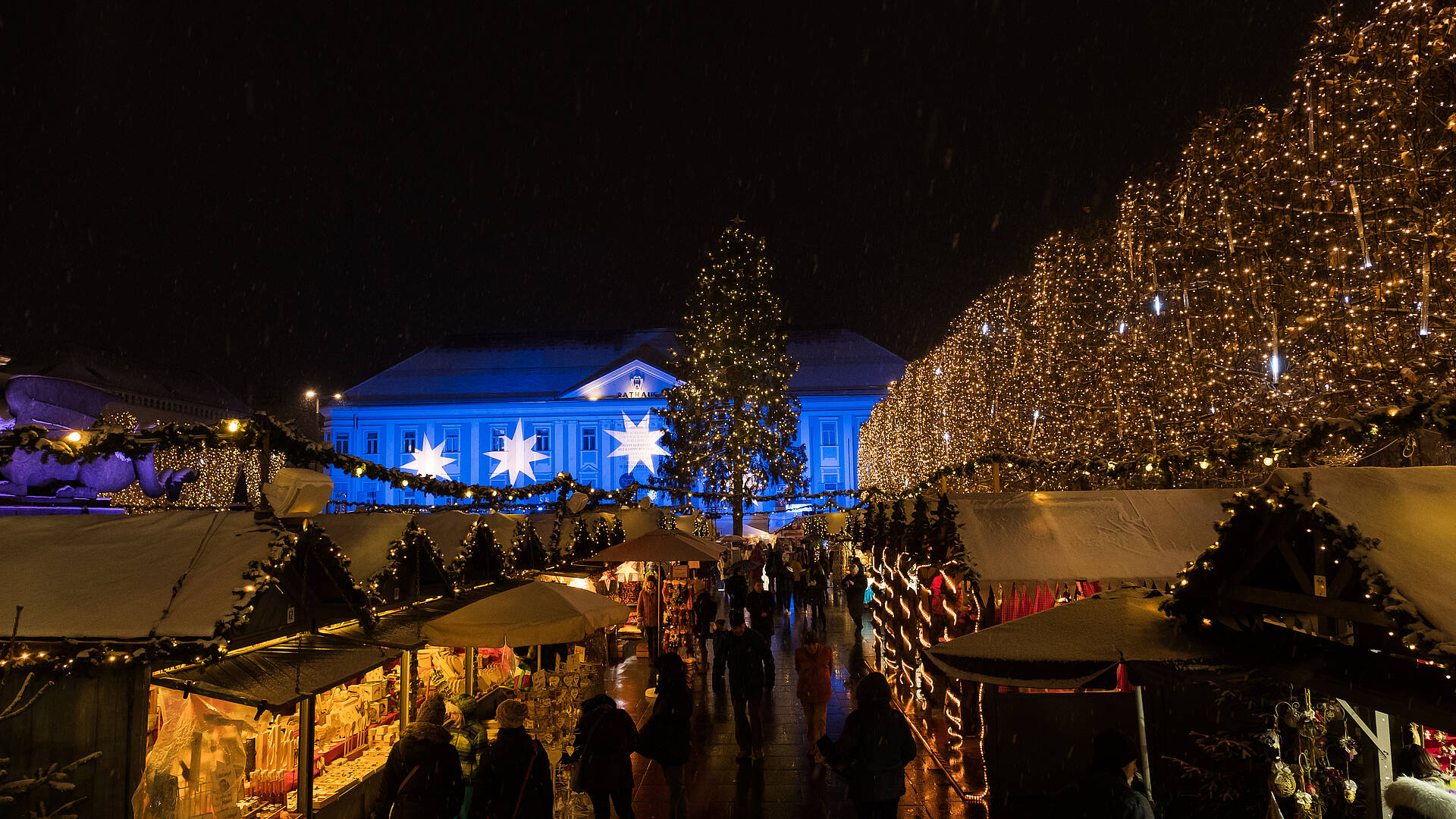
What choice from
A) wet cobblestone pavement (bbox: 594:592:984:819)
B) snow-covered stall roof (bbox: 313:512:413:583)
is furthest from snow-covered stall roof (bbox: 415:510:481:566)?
wet cobblestone pavement (bbox: 594:592:984:819)

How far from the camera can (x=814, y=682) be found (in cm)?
934

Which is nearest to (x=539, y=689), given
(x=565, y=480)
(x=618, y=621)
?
(x=618, y=621)

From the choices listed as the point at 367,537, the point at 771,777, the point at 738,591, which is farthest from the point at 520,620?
the point at 738,591

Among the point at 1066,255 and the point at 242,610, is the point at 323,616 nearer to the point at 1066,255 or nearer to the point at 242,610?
the point at 242,610

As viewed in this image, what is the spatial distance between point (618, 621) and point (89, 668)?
510 centimetres

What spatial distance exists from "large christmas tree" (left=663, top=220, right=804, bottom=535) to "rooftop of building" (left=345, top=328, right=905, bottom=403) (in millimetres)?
21491

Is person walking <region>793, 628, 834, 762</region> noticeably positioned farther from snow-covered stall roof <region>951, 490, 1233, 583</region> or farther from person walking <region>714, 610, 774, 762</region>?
snow-covered stall roof <region>951, 490, 1233, 583</region>

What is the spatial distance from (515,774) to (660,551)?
7609 mm

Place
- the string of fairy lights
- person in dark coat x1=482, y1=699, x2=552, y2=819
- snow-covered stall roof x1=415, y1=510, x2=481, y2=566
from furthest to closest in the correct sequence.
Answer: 1. snow-covered stall roof x1=415, y1=510, x2=481, y2=566
2. the string of fairy lights
3. person in dark coat x1=482, y1=699, x2=552, y2=819

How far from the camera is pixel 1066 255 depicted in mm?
16312

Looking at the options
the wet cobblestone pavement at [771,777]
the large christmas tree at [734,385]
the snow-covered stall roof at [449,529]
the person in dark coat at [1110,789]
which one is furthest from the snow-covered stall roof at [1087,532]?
the large christmas tree at [734,385]

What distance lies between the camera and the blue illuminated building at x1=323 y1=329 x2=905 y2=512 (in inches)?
2331

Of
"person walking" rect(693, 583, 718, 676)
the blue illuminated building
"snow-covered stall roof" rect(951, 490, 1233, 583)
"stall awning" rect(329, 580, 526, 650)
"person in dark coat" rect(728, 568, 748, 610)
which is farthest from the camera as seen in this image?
the blue illuminated building

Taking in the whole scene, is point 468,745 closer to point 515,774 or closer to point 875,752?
point 515,774
